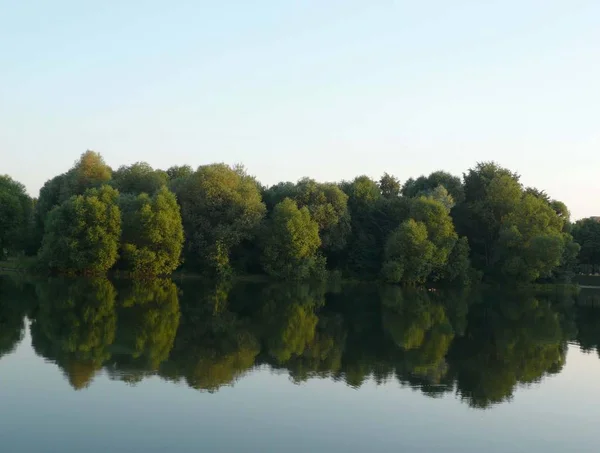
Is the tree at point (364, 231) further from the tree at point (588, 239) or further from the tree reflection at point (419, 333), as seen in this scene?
the tree at point (588, 239)

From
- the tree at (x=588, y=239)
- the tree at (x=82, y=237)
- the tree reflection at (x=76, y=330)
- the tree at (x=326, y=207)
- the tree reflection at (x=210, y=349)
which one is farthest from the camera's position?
the tree at (x=588, y=239)

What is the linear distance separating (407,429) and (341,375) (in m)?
5.57

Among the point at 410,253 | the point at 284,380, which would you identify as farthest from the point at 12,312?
the point at 410,253

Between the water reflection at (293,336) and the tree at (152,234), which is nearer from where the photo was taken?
the water reflection at (293,336)

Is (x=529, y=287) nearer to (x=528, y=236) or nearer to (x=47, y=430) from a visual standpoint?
(x=528, y=236)

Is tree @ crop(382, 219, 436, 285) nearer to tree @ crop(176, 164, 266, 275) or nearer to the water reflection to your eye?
tree @ crop(176, 164, 266, 275)

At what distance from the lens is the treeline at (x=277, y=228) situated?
6281 centimetres

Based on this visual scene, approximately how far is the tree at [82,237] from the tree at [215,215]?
909 cm

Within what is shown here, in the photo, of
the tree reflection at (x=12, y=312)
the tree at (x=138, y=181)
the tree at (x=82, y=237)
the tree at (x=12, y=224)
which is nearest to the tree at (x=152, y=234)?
the tree at (x=82, y=237)

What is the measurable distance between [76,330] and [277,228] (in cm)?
4254

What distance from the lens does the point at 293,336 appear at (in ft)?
94.0

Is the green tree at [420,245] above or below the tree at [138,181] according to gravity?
below

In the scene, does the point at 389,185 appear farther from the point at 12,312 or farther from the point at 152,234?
the point at 12,312

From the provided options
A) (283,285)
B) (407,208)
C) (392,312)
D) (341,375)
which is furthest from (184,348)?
(407,208)
